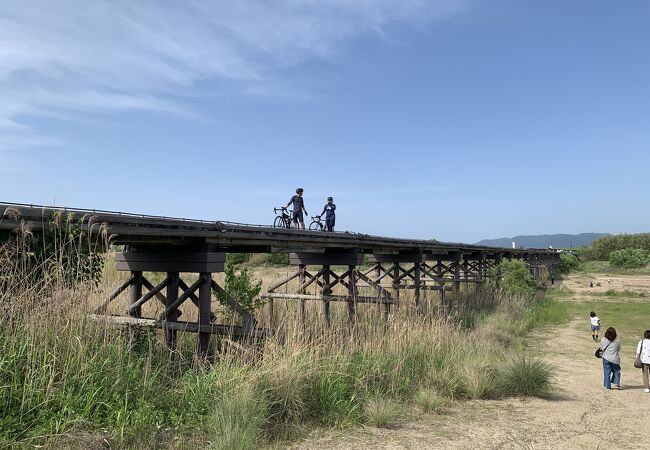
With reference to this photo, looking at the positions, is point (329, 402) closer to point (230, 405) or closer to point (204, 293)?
point (230, 405)

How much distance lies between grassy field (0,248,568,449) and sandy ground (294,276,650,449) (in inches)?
12.8

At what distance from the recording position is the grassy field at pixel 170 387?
14.5 feet

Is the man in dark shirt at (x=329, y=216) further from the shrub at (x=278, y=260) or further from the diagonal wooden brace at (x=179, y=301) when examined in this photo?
the shrub at (x=278, y=260)

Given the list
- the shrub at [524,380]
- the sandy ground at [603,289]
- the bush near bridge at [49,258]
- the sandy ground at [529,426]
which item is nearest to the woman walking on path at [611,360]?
the sandy ground at [529,426]

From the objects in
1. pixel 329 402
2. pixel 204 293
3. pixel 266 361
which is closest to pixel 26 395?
pixel 266 361

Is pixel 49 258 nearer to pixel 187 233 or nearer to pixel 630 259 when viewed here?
pixel 187 233

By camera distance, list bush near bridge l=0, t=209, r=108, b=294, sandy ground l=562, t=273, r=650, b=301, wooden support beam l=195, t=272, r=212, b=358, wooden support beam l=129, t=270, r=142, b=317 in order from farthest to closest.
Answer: sandy ground l=562, t=273, r=650, b=301 < wooden support beam l=129, t=270, r=142, b=317 < wooden support beam l=195, t=272, r=212, b=358 < bush near bridge l=0, t=209, r=108, b=294

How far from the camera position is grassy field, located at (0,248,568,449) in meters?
4.41

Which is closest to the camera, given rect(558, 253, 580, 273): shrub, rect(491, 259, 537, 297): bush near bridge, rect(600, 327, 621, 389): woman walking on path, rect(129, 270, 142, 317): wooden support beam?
rect(129, 270, 142, 317): wooden support beam

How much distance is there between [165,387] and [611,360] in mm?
9218

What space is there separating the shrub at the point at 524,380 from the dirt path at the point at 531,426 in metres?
0.26

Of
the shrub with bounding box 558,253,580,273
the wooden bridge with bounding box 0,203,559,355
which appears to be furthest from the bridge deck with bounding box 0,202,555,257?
the shrub with bounding box 558,253,580,273

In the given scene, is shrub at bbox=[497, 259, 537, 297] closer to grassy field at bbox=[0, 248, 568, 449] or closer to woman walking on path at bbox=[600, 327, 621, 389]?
woman walking on path at bbox=[600, 327, 621, 389]

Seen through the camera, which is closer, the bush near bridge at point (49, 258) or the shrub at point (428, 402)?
the bush near bridge at point (49, 258)
